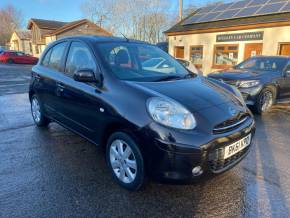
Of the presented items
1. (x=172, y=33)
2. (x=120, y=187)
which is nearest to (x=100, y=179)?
(x=120, y=187)

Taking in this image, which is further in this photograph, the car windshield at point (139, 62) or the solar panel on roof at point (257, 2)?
the solar panel on roof at point (257, 2)

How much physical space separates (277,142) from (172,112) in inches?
113

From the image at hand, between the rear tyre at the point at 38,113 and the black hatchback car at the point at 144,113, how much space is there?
1.03m

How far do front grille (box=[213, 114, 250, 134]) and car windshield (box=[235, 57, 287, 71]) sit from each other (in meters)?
4.64

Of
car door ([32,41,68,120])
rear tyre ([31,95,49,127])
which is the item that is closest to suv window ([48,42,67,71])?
car door ([32,41,68,120])

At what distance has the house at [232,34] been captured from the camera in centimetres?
1285

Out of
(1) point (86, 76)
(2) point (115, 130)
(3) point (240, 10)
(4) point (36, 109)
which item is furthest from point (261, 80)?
(3) point (240, 10)

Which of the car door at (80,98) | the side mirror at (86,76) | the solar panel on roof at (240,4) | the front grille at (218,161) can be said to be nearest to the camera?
the front grille at (218,161)

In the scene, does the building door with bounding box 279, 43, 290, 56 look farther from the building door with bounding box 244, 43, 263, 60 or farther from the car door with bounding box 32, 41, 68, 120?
the car door with bounding box 32, 41, 68, 120

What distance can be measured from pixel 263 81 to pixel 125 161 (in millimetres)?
4775

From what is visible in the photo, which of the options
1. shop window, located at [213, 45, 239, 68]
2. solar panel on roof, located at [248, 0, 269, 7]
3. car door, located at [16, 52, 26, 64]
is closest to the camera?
shop window, located at [213, 45, 239, 68]

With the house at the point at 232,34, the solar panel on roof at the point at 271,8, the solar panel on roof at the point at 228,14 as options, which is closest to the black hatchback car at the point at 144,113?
the house at the point at 232,34

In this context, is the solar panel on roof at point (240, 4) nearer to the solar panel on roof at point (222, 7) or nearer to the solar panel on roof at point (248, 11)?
the solar panel on roof at point (222, 7)

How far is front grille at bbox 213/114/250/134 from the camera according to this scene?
8.34ft
